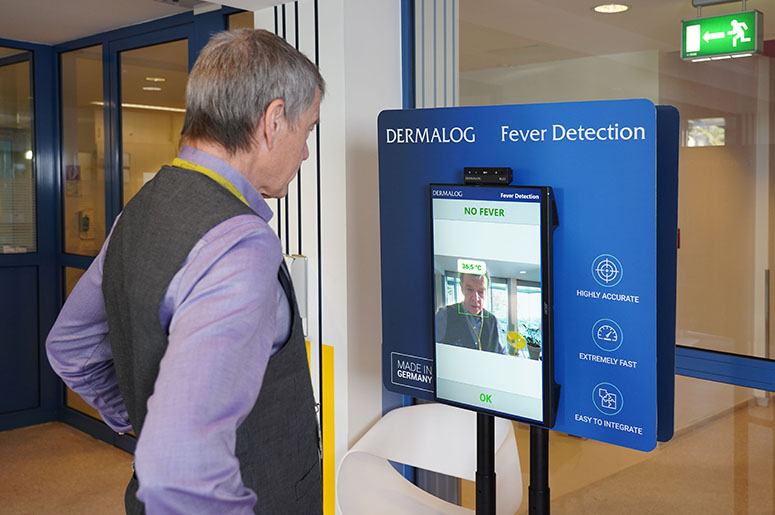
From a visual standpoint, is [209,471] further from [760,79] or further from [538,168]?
[760,79]

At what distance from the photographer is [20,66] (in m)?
5.53

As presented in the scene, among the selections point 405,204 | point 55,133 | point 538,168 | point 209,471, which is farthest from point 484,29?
point 55,133

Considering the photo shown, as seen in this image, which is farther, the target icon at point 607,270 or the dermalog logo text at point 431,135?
the dermalog logo text at point 431,135

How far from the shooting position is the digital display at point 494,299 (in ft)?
6.33

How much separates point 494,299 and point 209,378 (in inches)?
43.8

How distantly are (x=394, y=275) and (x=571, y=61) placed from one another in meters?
0.97

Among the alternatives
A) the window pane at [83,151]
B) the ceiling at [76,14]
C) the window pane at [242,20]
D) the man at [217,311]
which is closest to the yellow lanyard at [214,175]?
the man at [217,311]

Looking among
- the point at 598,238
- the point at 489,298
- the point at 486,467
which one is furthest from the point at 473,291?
the point at 486,467

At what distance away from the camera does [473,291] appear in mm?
2090

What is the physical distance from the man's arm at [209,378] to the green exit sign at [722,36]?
5.64 feet

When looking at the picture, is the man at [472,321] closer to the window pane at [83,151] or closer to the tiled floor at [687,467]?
the tiled floor at [687,467]

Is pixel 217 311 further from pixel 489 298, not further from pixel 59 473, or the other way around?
pixel 59 473

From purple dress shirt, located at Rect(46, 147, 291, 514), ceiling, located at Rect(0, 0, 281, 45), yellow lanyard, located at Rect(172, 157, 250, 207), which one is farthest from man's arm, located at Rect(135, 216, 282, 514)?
ceiling, located at Rect(0, 0, 281, 45)

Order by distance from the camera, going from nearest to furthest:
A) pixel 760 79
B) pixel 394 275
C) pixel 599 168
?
pixel 599 168 < pixel 760 79 < pixel 394 275
